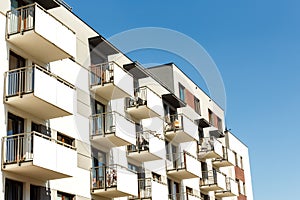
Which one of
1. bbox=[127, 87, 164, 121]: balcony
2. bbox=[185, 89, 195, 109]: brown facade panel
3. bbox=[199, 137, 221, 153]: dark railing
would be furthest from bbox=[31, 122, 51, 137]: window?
bbox=[185, 89, 195, 109]: brown facade panel

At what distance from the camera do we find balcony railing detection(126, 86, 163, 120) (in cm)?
2927

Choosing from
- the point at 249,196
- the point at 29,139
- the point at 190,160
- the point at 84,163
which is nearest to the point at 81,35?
the point at 84,163

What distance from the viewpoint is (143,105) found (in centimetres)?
2923

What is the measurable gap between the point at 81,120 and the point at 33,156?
5.89 metres

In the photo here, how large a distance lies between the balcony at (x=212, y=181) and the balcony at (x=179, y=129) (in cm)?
389

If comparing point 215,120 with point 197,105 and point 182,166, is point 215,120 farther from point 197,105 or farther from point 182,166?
point 182,166

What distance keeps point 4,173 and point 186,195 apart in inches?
671

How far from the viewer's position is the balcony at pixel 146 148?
28.1 metres

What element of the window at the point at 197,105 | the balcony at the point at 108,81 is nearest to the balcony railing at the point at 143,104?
the balcony at the point at 108,81

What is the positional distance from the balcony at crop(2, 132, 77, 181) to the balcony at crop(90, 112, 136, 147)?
17.3 ft

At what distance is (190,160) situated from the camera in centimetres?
3338

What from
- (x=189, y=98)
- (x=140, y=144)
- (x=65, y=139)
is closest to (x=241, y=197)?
(x=189, y=98)

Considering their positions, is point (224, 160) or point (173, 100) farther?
point (224, 160)

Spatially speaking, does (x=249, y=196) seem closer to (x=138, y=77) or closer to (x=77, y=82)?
(x=138, y=77)
